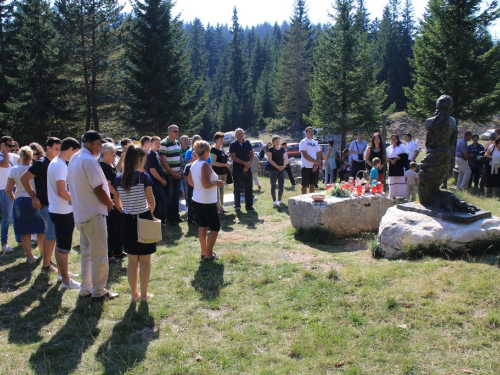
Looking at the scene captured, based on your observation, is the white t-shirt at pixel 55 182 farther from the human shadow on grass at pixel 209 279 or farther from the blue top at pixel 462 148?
the blue top at pixel 462 148

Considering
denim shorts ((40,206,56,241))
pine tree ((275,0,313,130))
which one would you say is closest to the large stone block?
denim shorts ((40,206,56,241))

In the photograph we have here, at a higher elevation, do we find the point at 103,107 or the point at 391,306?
the point at 103,107

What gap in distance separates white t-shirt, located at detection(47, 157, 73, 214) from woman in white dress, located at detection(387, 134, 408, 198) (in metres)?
6.85

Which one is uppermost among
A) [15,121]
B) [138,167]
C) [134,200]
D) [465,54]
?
[465,54]

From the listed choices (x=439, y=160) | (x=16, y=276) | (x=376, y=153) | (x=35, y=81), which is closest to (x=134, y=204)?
(x=16, y=276)

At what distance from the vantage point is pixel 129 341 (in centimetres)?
399

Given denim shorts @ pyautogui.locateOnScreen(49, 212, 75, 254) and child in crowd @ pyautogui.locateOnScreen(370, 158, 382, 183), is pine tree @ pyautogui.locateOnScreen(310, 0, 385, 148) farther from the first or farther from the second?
denim shorts @ pyautogui.locateOnScreen(49, 212, 75, 254)

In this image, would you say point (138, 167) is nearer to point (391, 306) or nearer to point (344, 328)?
point (344, 328)

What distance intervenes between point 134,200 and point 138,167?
38 cm

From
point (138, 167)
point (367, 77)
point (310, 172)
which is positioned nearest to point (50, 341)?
point (138, 167)

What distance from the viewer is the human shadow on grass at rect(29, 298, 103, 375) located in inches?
141

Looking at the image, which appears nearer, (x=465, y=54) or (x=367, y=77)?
(x=465, y=54)

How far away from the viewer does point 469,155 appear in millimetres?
12547

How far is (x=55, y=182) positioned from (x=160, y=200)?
10.7ft
